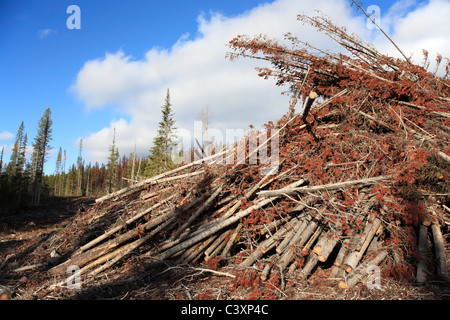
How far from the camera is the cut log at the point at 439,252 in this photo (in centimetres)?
365

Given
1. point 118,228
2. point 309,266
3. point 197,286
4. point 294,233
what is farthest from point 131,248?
point 309,266

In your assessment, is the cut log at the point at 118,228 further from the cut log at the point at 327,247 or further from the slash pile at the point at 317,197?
the cut log at the point at 327,247

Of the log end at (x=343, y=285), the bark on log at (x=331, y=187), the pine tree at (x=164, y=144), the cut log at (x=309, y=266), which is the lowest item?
the log end at (x=343, y=285)

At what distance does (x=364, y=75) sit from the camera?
22.1 feet

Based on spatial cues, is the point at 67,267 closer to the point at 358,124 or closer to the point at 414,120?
the point at 358,124

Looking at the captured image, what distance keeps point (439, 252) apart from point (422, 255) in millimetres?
242

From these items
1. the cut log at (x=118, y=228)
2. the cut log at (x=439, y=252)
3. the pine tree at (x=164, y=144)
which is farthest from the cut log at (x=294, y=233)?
the pine tree at (x=164, y=144)

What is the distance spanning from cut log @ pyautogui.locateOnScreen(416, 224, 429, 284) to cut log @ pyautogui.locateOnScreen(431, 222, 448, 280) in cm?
11

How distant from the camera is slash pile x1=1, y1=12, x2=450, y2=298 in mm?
4266

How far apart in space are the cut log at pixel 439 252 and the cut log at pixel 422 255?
11 cm

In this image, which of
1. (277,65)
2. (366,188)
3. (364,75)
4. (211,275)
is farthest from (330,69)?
(211,275)

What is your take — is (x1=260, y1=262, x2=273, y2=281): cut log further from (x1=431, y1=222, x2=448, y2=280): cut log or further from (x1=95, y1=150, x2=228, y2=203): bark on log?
(x1=95, y1=150, x2=228, y2=203): bark on log

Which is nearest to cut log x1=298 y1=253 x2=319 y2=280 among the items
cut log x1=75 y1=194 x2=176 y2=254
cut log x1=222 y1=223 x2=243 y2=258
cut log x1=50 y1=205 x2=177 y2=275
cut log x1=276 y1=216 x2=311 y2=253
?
cut log x1=276 y1=216 x2=311 y2=253

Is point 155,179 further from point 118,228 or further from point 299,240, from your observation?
point 299,240
